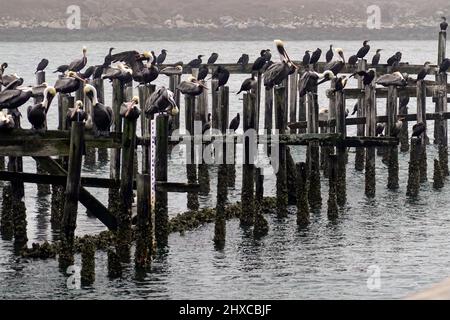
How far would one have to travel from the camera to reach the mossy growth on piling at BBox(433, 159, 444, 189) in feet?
118

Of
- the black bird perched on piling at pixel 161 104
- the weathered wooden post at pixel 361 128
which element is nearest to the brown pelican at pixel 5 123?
the black bird perched on piling at pixel 161 104

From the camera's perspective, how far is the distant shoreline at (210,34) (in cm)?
15338

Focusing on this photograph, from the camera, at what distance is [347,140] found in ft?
107

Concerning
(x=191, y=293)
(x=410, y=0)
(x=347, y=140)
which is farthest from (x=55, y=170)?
(x=410, y=0)

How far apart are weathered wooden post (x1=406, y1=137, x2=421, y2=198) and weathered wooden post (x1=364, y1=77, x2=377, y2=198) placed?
2.74ft

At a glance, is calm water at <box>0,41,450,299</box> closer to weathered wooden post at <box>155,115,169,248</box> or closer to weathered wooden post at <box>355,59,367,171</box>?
weathered wooden post at <box>155,115,169,248</box>

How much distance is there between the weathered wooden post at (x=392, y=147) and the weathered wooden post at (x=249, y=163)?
5704 millimetres

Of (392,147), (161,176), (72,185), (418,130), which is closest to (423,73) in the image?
(418,130)

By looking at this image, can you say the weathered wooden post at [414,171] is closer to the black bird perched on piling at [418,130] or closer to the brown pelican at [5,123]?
the black bird perched on piling at [418,130]

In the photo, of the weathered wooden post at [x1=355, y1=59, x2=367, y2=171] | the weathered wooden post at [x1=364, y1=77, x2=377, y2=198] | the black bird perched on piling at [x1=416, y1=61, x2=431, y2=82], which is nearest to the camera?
the weathered wooden post at [x1=364, y1=77, x2=377, y2=198]

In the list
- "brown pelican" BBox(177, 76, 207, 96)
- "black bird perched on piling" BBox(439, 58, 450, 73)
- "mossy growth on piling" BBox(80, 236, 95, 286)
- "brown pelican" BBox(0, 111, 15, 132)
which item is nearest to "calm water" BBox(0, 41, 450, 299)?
"mossy growth on piling" BBox(80, 236, 95, 286)

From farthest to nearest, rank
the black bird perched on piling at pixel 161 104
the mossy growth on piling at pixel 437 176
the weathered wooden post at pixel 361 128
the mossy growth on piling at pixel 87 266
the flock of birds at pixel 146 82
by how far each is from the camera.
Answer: the weathered wooden post at pixel 361 128 → the mossy growth on piling at pixel 437 176 → the black bird perched on piling at pixel 161 104 → the flock of birds at pixel 146 82 → the mossy growth on piling at pixel 87 266
